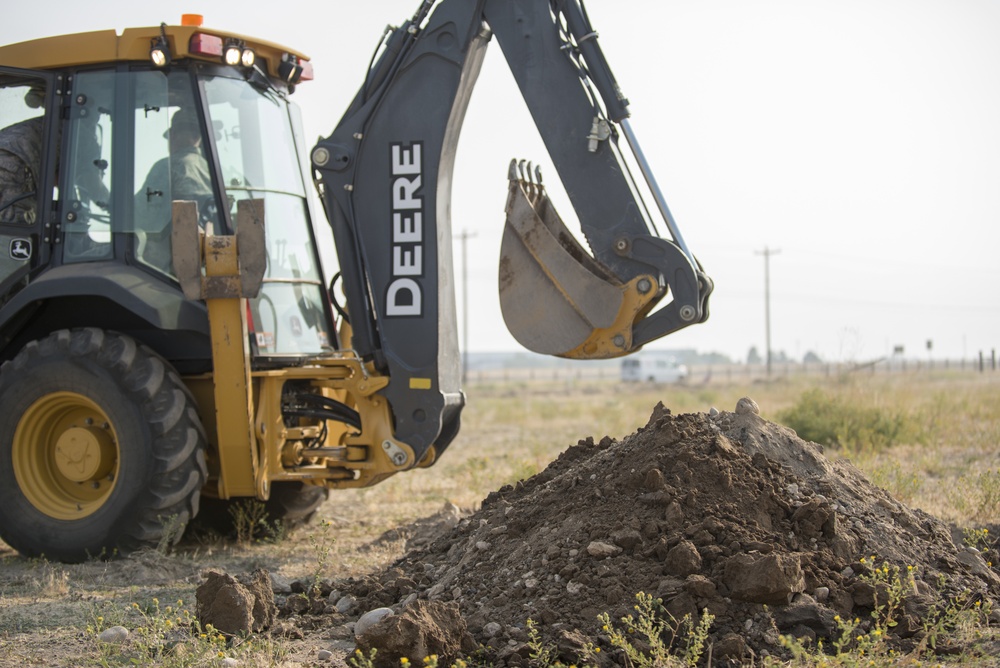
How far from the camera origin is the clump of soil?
4.92 meters

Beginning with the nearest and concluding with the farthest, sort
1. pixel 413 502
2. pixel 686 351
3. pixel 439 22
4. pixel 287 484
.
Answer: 1. pixel 439 22
2. pixel 287 484
3. pixel 413 502
4. pixel 686 351

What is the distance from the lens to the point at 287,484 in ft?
27.9

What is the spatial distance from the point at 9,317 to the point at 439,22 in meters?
3.39

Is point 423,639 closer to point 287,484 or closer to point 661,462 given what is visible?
point 661,462

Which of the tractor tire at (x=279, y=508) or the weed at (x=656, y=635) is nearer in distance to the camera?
A: the weed at (x=656, y=635)

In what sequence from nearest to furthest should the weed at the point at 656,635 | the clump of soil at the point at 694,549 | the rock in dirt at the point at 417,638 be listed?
the weed at the point at 656,635
the rock in dirt at the point at 417,638
the clump of soil at the point at 694,549

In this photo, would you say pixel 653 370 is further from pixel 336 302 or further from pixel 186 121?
pixel 186 121

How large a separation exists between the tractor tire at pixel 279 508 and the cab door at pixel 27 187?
203cm

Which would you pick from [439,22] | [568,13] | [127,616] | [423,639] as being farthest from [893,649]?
[439,22]

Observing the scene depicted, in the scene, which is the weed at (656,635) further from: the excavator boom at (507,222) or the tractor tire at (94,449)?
the tractor tire at (94,449)

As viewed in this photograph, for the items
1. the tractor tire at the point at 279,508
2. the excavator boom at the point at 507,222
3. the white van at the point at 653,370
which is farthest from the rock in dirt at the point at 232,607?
the white van at the point at 653,370

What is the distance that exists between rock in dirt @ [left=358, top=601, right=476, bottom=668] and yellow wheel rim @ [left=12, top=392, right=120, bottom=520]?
3165 millimetres

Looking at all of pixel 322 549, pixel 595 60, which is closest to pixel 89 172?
pixel 322 549

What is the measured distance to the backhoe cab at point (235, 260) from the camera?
23.1 ft
